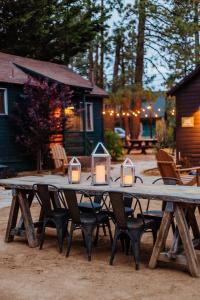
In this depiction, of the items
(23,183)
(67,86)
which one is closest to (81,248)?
(23,183)

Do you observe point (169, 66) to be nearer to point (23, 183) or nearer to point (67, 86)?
point (67, 86)

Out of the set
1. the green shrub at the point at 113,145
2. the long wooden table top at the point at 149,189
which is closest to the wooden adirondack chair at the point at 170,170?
the long wooden table top at the point at 149,189

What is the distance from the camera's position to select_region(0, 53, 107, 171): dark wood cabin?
1547cm

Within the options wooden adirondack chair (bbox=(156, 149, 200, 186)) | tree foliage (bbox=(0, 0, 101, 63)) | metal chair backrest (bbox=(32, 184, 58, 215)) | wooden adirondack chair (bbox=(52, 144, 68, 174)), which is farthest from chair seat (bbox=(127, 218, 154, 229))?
tree foliage (bbox=(0, 0, 101, 63))

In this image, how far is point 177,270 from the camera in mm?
5039

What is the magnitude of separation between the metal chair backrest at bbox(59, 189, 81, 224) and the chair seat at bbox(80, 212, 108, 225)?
3.3 inches

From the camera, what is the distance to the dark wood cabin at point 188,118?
14.6 m

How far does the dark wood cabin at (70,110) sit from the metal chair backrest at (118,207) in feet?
34.5

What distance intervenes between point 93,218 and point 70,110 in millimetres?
12366

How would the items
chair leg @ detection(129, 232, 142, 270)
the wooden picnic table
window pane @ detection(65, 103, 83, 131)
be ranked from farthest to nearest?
1. the wooden picnic table
2. window pane @ detection(65, 103, 83, 131)
3. chair leg @ detection(129, 232, 142, 270)

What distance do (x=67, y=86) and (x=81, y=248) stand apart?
10.6 m

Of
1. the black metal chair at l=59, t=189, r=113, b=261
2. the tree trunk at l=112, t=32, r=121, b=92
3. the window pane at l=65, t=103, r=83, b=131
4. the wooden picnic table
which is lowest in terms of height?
the wooden picnic table

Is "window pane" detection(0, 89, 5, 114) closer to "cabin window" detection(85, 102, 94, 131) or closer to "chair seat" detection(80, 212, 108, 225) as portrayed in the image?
"cabin window" detection(85, 102, 94, 131)

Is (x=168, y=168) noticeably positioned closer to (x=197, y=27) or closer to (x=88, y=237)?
(x=88, y=237)
